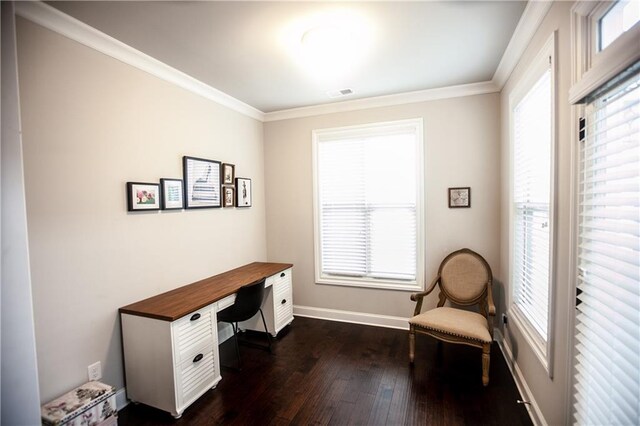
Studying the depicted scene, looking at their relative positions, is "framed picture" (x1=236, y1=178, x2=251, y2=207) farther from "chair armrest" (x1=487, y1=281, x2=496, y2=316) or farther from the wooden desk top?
"chair armrest" (x1=487, y1=281, x2=496, y2=316)

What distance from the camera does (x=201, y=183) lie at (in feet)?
9.06

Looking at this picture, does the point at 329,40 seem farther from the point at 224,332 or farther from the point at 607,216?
the point at 224,332

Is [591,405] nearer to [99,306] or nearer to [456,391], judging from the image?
[456,391]

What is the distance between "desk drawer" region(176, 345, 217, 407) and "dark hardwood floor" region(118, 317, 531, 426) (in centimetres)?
9

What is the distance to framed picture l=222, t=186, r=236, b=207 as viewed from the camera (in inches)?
121

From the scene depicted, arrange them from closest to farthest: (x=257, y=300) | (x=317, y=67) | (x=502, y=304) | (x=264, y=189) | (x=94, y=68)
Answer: (x=94, y=68), (x=317, y=67), (x=257, y=300), (x=502, y=304), (x=264, y=189)

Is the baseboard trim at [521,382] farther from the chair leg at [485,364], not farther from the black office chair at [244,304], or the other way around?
the black office chair at [244,304]

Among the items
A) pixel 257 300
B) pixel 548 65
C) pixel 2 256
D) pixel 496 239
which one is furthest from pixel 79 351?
pixel 496 239

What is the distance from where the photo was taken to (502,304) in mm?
2775

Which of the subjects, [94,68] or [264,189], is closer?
[94,68]

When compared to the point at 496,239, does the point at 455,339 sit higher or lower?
lower

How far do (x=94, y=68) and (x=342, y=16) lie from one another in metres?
1.68

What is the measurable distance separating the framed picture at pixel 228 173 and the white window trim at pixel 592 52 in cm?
278

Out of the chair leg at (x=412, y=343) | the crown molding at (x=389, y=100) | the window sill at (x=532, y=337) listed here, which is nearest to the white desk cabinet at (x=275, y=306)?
the chair leg at (x=412, y=343)
